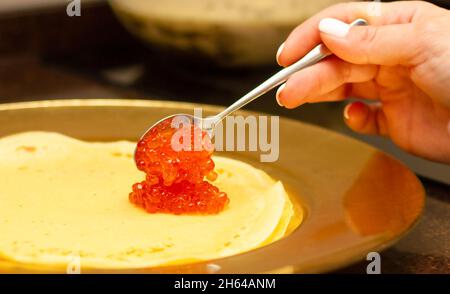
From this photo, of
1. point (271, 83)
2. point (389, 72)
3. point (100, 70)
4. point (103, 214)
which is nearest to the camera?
point (103, 214)

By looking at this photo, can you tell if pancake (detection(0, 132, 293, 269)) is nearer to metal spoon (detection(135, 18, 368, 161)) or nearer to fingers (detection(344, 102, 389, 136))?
metal spoon (detection(135, 18, 368, 161))

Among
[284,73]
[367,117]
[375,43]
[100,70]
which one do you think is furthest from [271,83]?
[100,70]

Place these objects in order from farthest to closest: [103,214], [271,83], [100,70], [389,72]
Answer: [100,70] < [389,72] < [271,83] < [103,214]

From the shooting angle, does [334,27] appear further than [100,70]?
No

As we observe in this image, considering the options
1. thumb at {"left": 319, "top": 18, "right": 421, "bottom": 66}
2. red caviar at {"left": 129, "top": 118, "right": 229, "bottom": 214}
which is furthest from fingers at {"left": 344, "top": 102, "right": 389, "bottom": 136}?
red caviar at {"left": 129, "top": 118, "right": 229, "bottom": 214}

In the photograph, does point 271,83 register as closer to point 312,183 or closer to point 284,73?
point 284,73

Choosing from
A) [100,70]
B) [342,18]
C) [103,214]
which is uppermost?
[100,70]

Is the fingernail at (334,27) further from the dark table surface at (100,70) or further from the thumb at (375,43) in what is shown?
the dark table surface at (100,70)
